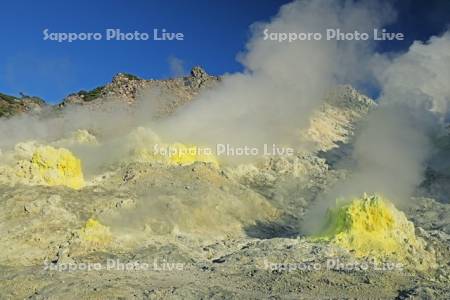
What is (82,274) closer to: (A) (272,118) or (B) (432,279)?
(B) (432,279)

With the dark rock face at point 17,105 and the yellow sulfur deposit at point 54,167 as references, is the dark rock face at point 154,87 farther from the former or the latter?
the yellow sulfur deposit at point 54,167

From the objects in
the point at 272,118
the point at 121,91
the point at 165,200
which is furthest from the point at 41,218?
the point at 121,91

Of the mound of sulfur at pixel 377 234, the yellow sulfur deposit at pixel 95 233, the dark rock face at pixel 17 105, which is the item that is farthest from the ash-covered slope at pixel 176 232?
the dark rock face at pixel 17 105

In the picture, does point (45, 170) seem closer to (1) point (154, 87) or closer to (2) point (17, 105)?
(1) point (154, 87)

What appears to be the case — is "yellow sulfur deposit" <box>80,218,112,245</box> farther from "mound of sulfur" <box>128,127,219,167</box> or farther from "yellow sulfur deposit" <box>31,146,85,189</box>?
Answer: "mound of sulfur" <box>128,127,219,167</box>

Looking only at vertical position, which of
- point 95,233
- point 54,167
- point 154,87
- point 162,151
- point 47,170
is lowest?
point 95,233

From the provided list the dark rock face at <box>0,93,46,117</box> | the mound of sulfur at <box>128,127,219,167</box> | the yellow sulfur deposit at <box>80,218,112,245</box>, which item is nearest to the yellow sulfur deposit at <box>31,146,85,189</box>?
the mound of sulfur at <box>128,127,219,167</box>

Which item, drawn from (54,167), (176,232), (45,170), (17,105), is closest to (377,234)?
(176,232)
